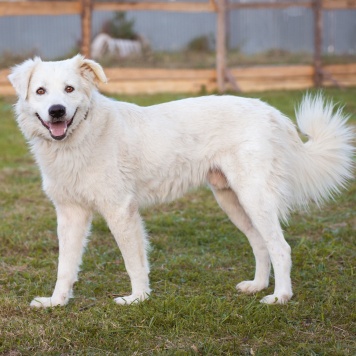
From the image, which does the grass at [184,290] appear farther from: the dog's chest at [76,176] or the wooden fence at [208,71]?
the wooden fence at [208,71]

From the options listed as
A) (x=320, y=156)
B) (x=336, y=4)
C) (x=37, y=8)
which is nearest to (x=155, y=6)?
(x=37, y=8)

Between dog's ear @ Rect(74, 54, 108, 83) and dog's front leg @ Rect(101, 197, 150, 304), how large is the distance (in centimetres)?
82

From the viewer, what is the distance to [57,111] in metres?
3.99

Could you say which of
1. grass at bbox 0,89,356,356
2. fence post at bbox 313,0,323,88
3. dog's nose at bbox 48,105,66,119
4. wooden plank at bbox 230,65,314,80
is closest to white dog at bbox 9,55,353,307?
dog's nose at bbox 48,105,66,119

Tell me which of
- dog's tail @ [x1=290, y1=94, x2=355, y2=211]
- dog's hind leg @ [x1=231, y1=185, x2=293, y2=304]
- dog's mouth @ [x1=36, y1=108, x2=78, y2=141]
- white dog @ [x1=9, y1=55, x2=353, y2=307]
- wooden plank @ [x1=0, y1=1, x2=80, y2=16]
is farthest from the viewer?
wooden plank @ [x1=0, y1=1, x2=80, y2=16]

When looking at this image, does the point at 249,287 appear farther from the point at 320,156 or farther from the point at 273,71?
the point at 273,71

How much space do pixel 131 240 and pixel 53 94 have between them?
3.50 feet

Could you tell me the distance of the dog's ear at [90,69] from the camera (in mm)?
4277

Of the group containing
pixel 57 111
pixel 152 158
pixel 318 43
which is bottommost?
pixel 318 43

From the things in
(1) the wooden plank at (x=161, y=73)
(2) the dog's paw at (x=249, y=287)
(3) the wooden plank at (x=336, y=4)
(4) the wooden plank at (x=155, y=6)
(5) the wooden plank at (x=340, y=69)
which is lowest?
(2) the dog's paw at (x=249, y=287)

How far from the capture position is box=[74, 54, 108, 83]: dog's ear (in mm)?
4277

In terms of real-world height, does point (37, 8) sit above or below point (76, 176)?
above

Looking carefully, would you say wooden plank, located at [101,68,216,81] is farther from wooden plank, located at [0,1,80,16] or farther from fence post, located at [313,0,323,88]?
fence post, located at [313,0,323,88]

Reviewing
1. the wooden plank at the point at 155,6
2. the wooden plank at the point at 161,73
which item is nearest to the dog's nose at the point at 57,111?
the wooden plank at the point at 155,6
